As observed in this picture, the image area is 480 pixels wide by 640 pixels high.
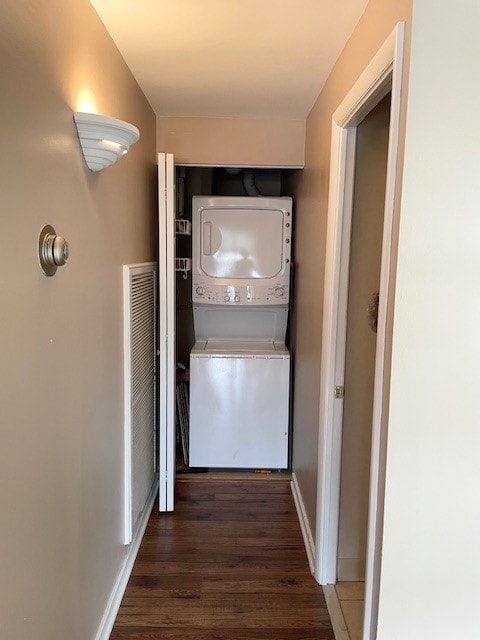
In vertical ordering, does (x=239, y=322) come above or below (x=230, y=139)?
below

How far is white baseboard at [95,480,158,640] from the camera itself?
1.82m

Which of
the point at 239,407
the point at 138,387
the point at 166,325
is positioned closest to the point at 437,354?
the point at 138,387

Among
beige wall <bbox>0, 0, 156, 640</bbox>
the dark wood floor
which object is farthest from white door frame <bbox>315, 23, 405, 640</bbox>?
beige wall <bbox>0, 0, 156, 640</bbox>

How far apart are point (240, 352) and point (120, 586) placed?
1550 millimetres

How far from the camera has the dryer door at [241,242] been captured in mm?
3117

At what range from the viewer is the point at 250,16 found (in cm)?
162

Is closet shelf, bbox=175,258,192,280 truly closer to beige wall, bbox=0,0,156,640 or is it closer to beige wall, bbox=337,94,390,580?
beige wall, bbox=0,0,156,640

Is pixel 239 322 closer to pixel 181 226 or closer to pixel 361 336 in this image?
pixel 181 226

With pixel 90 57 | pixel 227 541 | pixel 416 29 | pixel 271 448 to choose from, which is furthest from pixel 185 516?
pixel 416 29

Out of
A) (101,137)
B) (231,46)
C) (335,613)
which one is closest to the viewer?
(101,137)

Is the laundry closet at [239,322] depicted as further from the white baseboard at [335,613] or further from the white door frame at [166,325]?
the white baseboard at [335,613]

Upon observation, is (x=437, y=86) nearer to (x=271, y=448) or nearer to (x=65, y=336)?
(x=65, y=336)

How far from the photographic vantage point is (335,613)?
6.58ft

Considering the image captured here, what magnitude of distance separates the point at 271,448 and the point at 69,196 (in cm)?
235
